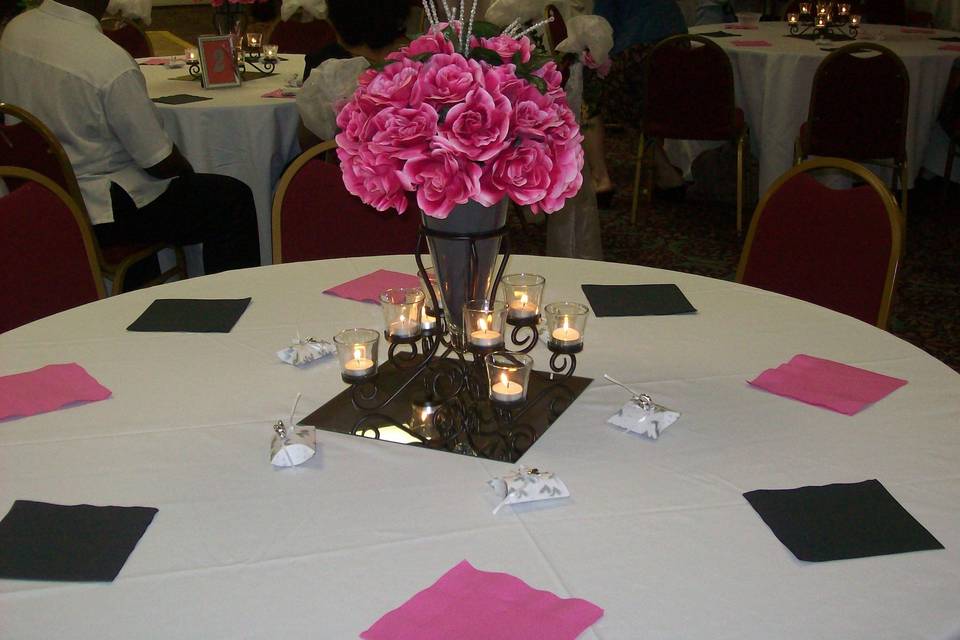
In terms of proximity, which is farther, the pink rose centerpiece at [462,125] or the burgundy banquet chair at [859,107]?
the burgundy banquet chair at [859,107]

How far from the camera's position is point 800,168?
81.4 inches

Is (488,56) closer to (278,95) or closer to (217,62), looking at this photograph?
(278,95)

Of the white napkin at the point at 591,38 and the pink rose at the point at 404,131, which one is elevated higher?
the pink rose at the point at 404,131

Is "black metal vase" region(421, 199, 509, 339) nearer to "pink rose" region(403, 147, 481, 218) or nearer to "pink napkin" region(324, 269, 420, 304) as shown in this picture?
"pink rose" region(403, 147, 481, 218)

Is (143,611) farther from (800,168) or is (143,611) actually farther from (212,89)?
(212,89)

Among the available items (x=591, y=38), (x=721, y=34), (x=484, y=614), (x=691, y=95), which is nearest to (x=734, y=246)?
(x=691, y=95)

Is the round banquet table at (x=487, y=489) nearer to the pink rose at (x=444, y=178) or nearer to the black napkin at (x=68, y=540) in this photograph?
the black napkin at (x=68, y=540)

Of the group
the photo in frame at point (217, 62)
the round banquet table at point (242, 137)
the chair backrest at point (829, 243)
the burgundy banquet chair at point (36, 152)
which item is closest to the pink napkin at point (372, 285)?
the chair backrest at point (829, 243)

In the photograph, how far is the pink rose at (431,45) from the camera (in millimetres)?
1246

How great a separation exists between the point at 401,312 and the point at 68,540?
55 centimetres

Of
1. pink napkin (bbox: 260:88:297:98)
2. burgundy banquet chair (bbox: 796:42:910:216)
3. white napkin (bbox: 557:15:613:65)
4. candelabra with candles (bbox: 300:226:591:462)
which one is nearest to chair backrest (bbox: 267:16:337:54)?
pink napkin (bbox: 260:88:297:98)

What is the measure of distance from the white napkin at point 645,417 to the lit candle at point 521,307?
0.79ft

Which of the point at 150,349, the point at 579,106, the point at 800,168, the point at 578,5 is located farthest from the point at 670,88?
the point at 150,349

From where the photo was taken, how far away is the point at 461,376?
1.41 meters
